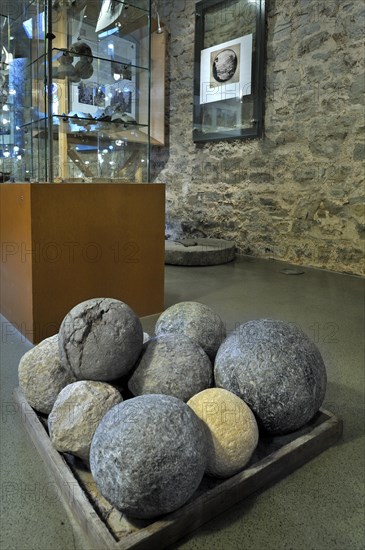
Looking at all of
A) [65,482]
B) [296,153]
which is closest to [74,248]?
[65,482]

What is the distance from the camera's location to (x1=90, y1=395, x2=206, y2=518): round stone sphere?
112 cm

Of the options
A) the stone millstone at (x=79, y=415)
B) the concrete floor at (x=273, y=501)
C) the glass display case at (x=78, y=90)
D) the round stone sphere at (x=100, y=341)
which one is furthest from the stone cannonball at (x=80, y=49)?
the stone millstone at (x=79, y=415)

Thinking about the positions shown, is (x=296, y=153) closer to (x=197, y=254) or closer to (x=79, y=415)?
(x=197, y=254)

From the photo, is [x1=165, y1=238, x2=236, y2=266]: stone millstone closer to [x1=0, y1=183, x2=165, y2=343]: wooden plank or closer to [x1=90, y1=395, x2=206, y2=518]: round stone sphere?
[x1=0, y1=183, x2=165, y2=343]: wooden plank

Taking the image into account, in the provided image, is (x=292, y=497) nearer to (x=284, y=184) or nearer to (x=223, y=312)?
(x=223, y=312)

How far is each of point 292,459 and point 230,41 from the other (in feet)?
17.8

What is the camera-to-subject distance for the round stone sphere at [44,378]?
1617mm

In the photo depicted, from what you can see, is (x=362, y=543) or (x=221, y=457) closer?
Result: (x=362, y=543)

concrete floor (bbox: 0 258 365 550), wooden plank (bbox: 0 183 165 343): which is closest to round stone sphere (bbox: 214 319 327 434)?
concrete floor (bbox: 0 258 365 550)

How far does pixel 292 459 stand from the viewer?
1.47 m

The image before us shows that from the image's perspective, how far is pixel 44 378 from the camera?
5.33 ft

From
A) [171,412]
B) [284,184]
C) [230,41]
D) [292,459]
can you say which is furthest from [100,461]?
[230,41]

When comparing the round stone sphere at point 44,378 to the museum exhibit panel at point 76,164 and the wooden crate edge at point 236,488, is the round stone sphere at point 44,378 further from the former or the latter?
the museum exhibit panel at point 76,164

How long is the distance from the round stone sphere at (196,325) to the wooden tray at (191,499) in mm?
427
